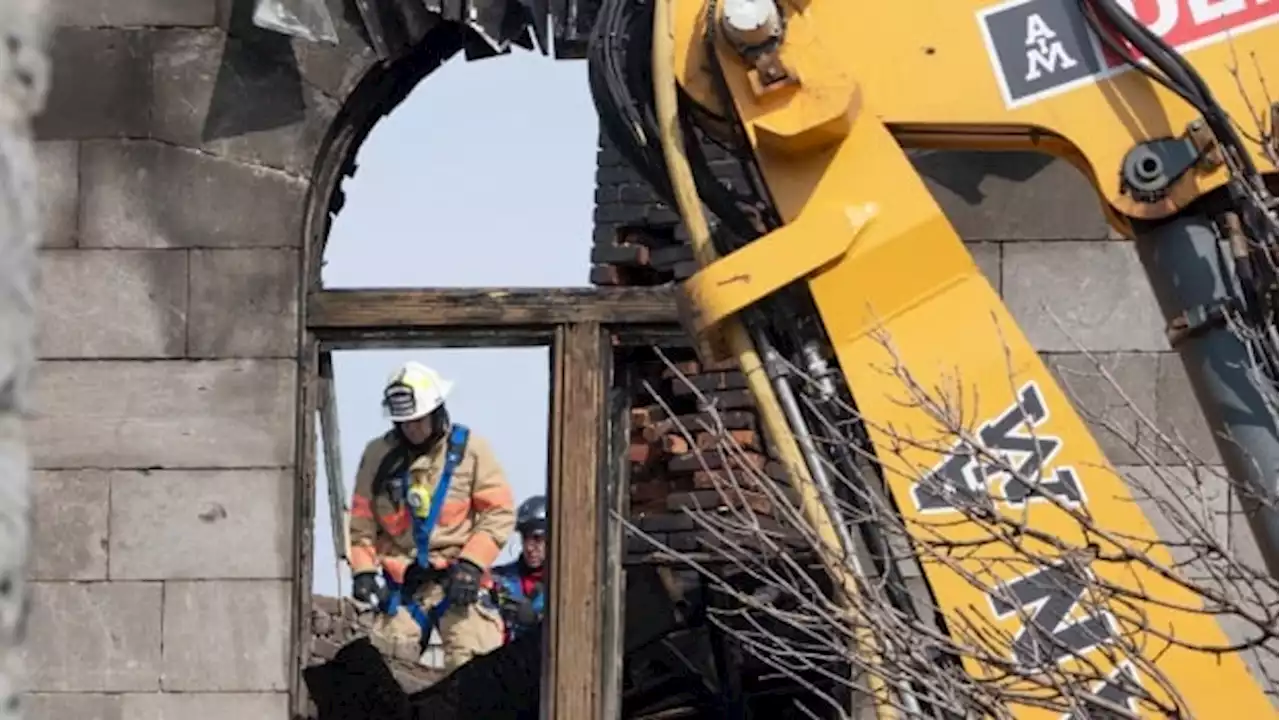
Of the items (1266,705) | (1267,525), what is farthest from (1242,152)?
(1266,705)

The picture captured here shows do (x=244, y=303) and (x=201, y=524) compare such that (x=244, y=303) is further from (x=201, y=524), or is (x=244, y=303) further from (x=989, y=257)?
(x=989, y=257)

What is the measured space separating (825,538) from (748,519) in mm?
247

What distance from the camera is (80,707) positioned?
6.59 metres

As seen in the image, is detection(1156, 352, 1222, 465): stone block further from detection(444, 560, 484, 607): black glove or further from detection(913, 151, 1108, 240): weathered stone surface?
detection(444, 560, 484, 607): black glove

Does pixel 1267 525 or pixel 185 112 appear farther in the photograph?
pixel 185 112

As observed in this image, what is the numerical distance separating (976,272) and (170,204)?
3.02 meters

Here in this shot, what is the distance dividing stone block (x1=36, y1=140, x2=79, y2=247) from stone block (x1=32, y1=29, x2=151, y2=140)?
1.4 inches

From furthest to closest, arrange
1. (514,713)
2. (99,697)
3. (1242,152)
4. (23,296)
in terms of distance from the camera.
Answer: (514,713)
(99,697)
(1242,152)
(23,296)

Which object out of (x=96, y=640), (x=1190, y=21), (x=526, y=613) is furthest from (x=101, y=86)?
(x=1190, y=21)

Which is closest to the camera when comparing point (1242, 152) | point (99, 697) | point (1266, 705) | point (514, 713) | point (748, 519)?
point (1242, 152)

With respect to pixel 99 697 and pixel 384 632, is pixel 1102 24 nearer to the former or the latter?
pixel 99 697

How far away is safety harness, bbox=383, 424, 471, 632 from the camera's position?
8.01m

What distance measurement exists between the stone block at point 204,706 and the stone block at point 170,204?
120 centimetres

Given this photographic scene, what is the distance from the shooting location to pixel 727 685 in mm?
7973
